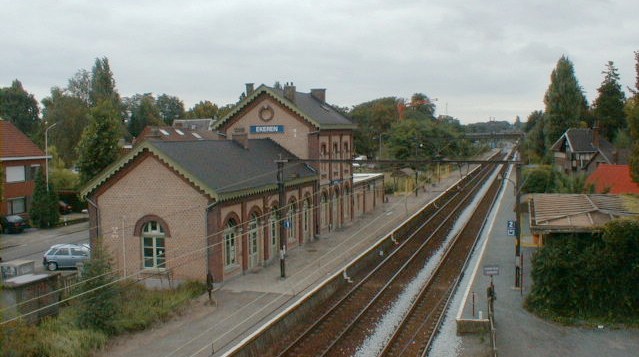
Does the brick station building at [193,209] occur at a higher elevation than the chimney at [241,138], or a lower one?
lower

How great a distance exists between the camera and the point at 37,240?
38.0 meters

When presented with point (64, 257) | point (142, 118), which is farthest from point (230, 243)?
point (142, 118)

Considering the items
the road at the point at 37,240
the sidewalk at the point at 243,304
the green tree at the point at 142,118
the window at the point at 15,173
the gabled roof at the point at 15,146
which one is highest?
the green tree at the point at 142,118

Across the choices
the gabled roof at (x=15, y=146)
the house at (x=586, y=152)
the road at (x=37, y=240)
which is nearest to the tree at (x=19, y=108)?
the gabled roof at (x=15, y=146)

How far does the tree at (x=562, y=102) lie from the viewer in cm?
7150

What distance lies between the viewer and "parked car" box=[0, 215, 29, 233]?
40.2m

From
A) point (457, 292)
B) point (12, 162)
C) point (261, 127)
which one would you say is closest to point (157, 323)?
point (457, 292)

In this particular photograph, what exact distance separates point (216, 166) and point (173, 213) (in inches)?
128

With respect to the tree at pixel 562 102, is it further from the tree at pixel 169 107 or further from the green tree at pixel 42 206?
the tree at pixel 169 107

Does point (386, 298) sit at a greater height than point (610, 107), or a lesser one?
lesser

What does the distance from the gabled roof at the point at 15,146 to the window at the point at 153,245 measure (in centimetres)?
2168

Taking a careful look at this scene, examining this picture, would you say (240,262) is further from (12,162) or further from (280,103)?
(12,162)

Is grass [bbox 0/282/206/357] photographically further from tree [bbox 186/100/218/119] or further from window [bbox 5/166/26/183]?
tree [bbox 186/100/218/119]

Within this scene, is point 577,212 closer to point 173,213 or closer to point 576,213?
point 576,213
